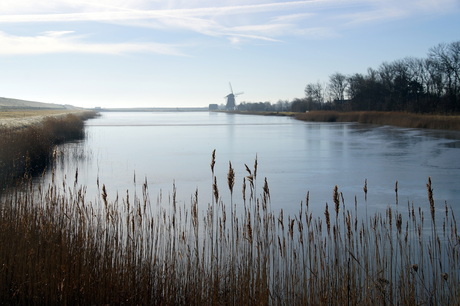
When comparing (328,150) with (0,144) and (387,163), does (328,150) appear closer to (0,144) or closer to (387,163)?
(387,163)

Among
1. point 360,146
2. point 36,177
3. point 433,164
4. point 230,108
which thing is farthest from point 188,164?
point 230,108

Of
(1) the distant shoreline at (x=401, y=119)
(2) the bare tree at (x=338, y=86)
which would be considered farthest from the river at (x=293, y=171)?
(2) the bare tree at (x=338, y=86)

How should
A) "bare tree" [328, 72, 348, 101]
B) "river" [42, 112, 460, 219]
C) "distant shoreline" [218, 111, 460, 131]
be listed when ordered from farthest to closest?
"bare tree" [328, 72, 348, 101]
"distant shoreline" [218, 111, 460, 131]
"river" [42, 112, 460, 219]

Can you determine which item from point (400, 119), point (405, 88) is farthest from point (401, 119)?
point (405, 88)

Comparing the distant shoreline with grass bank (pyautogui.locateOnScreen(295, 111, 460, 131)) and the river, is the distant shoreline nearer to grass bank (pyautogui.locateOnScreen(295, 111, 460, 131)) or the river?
grass bank (pyautogui.locateOnScreen(295, 111, 460, 131))

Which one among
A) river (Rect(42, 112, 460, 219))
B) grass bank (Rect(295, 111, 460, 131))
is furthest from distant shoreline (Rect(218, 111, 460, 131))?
river (Rect(42, 112, 460, 219))

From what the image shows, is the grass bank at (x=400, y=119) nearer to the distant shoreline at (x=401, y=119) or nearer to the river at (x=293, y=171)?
the distant shoreline at (x=401, y=119)

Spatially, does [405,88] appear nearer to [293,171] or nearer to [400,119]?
[400,119]

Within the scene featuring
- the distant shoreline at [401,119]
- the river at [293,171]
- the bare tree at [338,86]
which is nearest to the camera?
the river at [293,171]

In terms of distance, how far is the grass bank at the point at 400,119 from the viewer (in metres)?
35.7

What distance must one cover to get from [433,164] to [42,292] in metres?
14.9

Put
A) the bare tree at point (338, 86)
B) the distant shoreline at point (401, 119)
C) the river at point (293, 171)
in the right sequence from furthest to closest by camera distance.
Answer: the bare tree at point (338, 86), the distant shoreline at point (401, 119), the river at point (293, 171)

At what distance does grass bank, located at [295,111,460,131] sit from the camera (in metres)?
35.7

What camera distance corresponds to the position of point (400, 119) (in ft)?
138
